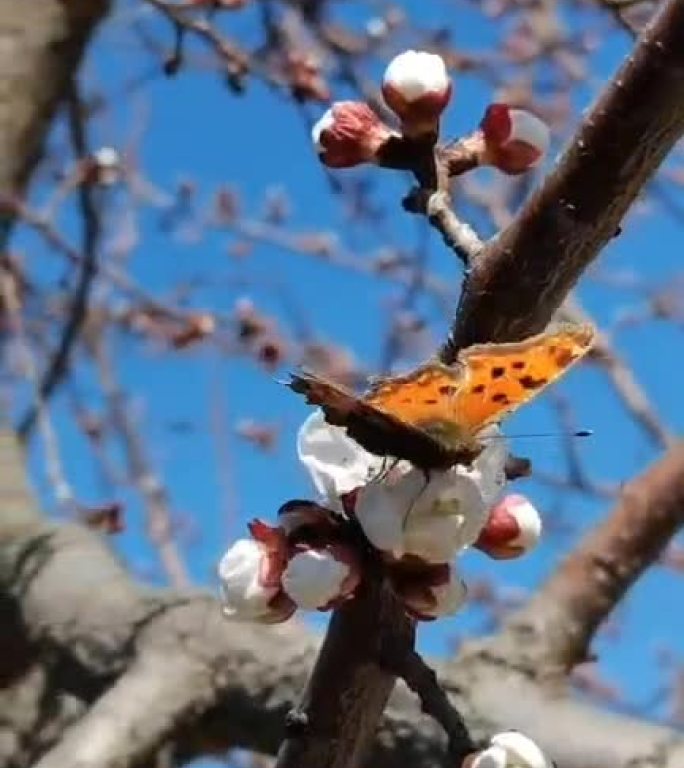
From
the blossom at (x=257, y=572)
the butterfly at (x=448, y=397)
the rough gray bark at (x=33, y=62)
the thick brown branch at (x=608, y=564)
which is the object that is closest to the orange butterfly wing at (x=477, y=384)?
the butterfly at (x=448, y=397)

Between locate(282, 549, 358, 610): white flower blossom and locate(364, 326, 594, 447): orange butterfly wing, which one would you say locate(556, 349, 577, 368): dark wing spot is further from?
locate(282, 549, 358, 610): white flower blossom

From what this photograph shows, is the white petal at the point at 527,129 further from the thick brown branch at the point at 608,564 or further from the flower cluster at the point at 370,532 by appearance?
the thick brown branch at the point at 608,564

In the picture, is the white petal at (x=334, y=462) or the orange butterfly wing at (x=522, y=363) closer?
the orange butterfly wing at (x=522, y=363)

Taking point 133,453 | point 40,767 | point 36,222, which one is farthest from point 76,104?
point 40,767

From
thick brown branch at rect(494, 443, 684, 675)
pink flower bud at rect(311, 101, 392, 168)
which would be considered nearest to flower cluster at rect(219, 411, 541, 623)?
pink flower bud at rect(311, 101, 392, 168)

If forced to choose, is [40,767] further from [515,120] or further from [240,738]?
[515,120]

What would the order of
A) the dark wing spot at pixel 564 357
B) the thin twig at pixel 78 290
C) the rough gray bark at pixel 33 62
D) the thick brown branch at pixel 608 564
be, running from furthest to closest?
1. the thin twig at pixel 78 290
2. the rough gray bark at pixel 33 62
3. the thick brown branch at pixel 608 564
4. the dark wing spot at pixel 564 357
